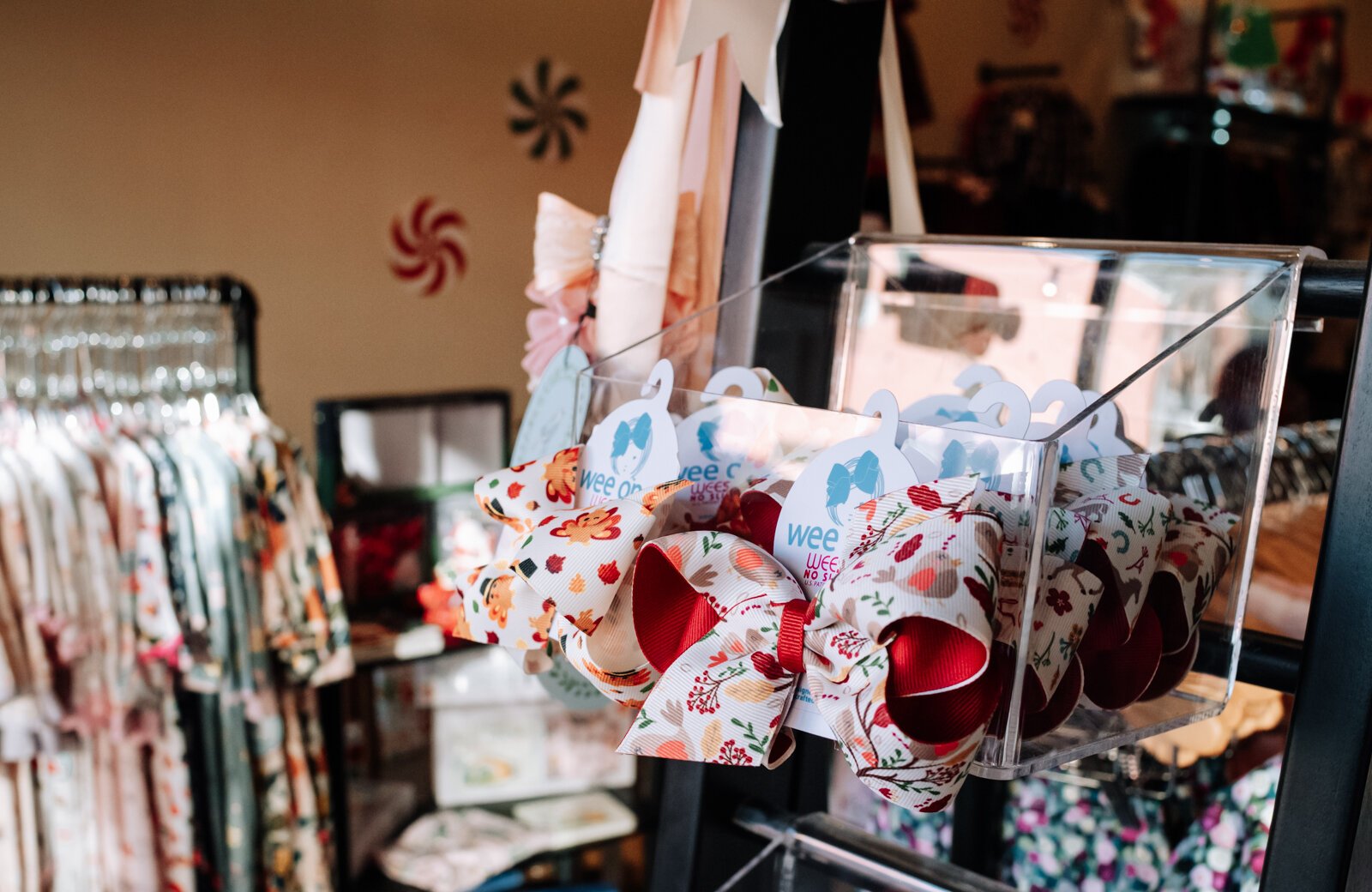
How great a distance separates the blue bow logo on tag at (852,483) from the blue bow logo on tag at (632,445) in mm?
124

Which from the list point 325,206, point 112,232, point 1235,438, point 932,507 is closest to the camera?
point 932,507

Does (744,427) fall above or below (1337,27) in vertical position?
below

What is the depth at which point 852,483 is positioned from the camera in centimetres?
54

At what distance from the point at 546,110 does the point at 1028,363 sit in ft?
8.09

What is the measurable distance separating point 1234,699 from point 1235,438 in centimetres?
58

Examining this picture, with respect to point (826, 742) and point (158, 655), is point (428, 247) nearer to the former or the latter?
point (158, 655)

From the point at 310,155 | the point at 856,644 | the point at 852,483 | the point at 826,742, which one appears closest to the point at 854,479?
the point at 852,483

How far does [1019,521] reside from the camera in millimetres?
477

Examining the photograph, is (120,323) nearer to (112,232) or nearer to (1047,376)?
(112,232)

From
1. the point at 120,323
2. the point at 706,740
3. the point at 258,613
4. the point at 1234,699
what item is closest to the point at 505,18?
the point at 120,323

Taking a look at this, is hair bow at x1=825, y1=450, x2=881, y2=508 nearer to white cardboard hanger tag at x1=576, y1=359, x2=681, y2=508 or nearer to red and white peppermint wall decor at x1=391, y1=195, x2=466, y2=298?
white cardboard hanger tag at x1=576, y1=359, x2=681, y2=508

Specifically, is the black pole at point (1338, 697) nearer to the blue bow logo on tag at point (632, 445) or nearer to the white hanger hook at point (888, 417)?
the white hanger hook at point (888, 417)

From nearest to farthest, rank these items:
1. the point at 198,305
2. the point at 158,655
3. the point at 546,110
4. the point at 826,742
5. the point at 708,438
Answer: the point at 708,438
the point at 826,742
the point at 158,655
the point at 198,305
the point at 546,110

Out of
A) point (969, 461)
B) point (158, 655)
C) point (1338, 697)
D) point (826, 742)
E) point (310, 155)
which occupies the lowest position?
point (158, 655)
